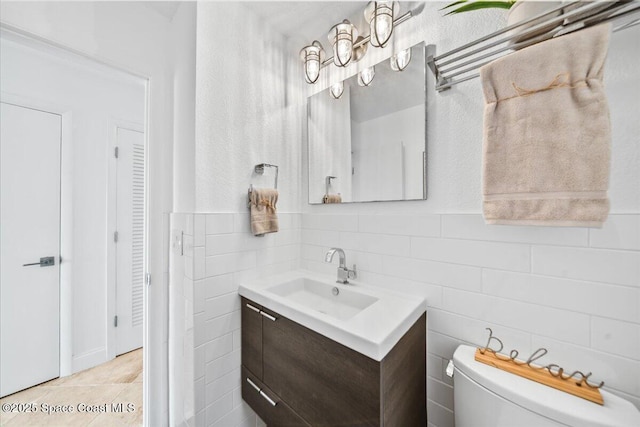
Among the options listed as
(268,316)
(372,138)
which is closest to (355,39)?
(372,138)

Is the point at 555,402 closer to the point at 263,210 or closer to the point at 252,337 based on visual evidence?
the point at 252,337

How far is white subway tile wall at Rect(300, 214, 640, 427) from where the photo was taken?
0.68 m

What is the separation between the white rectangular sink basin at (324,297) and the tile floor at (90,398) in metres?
1.25

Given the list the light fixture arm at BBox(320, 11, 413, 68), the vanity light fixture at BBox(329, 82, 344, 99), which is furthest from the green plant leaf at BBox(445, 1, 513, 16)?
the vanity light fixture at BBox(329, 82, 344, 99)

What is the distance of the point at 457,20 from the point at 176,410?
7.60 feet

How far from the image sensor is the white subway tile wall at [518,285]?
681mm

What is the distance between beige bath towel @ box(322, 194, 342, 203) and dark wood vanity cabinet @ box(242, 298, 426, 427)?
68 cm

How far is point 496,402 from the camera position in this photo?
0.70 m

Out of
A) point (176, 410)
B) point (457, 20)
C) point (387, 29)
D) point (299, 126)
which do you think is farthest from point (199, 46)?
point (176, 410)

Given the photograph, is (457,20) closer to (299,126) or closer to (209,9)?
(299,126)

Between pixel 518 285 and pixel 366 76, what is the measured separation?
3.77ft

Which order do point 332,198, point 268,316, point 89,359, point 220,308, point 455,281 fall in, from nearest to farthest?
1. point 455,281
2. point 268,316
3. point 220,308
4. point 332,198
5. point 89,359

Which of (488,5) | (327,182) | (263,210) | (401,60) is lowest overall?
(263,210)

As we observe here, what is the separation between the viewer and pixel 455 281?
3.16 ft
